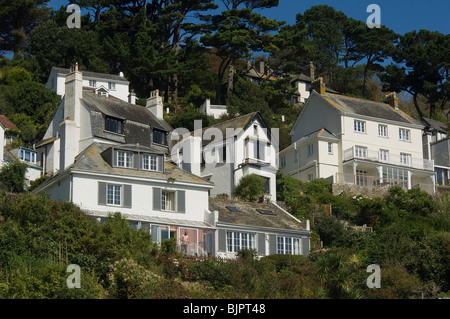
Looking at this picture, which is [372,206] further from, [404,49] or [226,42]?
[404,49]

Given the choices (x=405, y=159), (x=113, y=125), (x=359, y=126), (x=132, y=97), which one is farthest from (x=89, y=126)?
(x=405, y=159)

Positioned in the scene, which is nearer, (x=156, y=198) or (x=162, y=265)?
(x=162, y=265)

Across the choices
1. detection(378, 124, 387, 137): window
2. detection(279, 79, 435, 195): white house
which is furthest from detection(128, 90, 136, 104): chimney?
detection(378, 124, 387, 137): window

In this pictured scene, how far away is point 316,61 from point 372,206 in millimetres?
43454

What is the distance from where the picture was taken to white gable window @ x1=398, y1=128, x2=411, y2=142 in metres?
67.4

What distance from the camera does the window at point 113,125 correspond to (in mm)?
54438

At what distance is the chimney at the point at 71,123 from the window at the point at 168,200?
5.26 m

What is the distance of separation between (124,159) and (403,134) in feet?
91.9

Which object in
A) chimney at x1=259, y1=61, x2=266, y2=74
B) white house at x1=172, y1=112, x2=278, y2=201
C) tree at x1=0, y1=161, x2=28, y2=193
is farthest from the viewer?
chimney at x1=259, y1=61, x2=266, y2=74

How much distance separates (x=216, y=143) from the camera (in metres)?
56.9

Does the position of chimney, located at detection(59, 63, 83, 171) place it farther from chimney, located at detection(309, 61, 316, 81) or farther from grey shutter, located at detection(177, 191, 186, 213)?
chimney, located at detection(309, 61, 316, 81)

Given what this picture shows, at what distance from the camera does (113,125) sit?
2167 inches

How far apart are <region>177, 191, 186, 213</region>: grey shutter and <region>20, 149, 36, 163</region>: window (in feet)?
57.5

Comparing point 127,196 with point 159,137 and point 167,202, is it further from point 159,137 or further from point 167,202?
point 159,137
